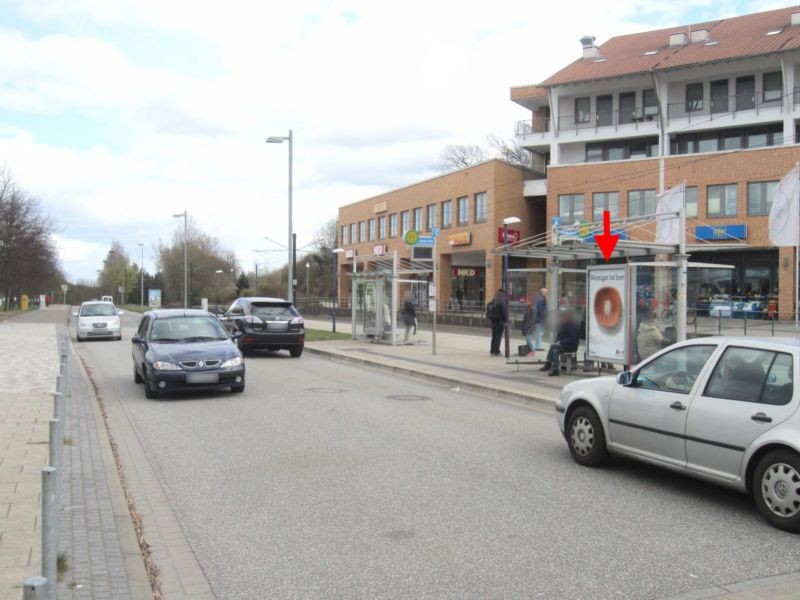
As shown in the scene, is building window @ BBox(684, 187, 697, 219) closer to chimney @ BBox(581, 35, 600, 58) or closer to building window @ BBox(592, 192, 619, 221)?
building window @ BBox(592, 192, 619, 221)

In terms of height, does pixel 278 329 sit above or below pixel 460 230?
below

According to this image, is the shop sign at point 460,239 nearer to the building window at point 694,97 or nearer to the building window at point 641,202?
the building window at point 641,202

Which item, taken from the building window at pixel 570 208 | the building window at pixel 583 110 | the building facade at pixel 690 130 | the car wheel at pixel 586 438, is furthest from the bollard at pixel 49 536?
the building window at pixel 583 110

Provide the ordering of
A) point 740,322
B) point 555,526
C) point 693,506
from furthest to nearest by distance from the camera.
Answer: point 740,322 → point 693,506 → point 555,526

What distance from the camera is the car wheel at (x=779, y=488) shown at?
5242mm

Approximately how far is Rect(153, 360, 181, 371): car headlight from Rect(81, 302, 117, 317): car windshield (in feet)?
59.0

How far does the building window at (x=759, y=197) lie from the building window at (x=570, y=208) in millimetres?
9400

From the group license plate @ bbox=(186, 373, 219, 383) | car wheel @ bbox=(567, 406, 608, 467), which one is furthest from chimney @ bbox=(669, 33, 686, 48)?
car wheel @ bbox=(567, 406, 608, 467)

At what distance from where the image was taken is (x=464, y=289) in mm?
54094

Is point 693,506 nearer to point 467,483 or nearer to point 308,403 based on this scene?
point 467,483

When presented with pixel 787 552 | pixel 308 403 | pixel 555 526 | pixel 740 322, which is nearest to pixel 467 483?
pixel 555 526

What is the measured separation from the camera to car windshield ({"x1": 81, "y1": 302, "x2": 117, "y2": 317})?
1110 inches

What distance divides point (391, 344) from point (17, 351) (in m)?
11.0

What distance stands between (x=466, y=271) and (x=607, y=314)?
39737 millimetres
